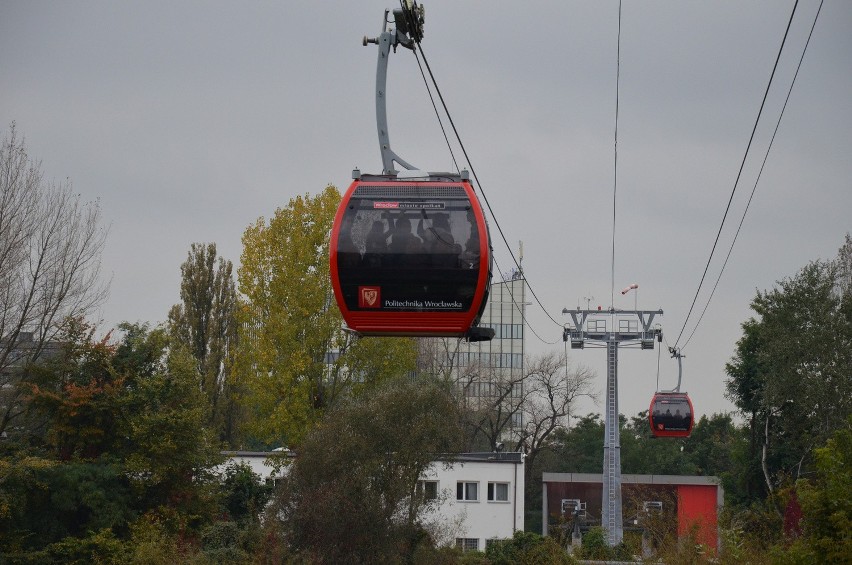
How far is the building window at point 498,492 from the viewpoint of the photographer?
53.4 m

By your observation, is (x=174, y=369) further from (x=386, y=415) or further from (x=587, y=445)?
(x=587, y=445)

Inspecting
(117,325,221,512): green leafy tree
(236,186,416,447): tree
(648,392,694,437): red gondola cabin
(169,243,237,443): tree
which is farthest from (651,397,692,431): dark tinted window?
(169,243,237,443): tree

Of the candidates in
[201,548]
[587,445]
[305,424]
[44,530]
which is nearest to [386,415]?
[305,424]

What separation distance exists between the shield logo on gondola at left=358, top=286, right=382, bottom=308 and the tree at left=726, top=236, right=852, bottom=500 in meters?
31.6

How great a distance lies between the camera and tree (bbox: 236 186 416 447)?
42.0 meters

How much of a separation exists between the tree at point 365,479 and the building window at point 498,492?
46.9ft

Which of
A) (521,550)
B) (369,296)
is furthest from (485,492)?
(369,296)

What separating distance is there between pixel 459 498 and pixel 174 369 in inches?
701

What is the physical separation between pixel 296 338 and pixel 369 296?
28.2 metres

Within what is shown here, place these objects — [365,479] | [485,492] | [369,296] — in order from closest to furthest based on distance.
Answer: [369,296]
[365,479]
[485,492]

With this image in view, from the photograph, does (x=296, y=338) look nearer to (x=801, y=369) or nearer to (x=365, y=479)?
(x=365, y=479)

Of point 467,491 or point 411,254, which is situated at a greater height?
point 411,254

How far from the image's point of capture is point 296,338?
42.5 meters

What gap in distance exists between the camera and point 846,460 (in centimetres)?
1856
